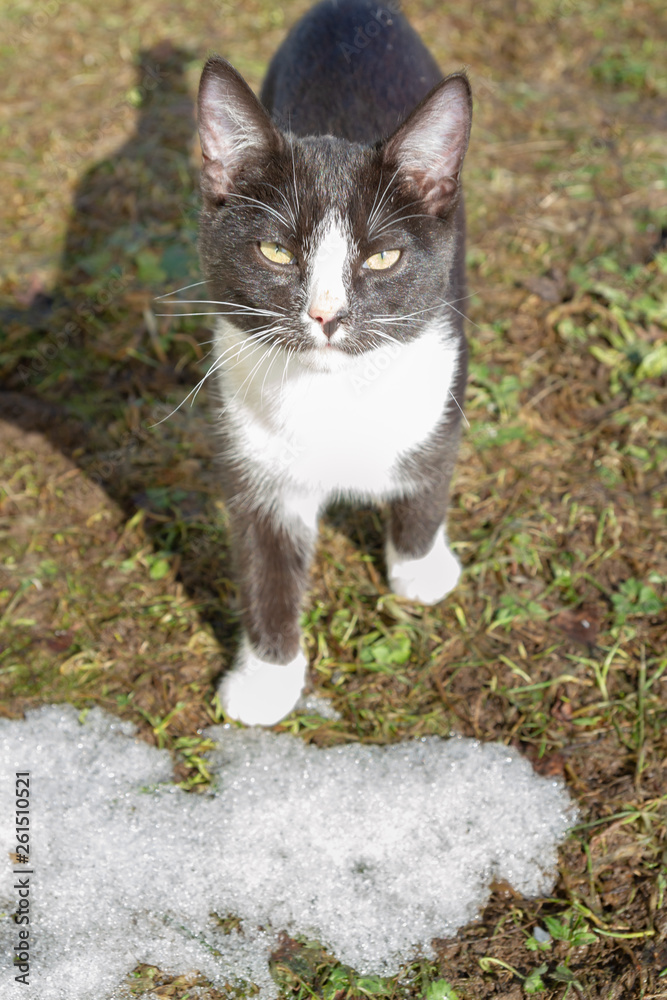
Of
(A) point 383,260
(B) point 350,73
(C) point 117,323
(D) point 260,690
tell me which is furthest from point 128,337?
(A) point 383,260

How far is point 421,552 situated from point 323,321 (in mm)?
853

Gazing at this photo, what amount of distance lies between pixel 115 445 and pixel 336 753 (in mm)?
1240

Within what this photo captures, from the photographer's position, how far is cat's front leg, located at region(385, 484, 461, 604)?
2.15 m

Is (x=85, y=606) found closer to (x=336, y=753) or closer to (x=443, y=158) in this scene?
(x=336, y=753)

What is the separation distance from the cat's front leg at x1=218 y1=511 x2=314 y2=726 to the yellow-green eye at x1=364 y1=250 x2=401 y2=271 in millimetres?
675

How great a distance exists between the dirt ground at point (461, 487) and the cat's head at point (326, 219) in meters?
0.81

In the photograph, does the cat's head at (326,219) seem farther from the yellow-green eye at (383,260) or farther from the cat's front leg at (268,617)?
the cat's front leg at (268,617)

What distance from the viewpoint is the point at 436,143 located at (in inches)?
65.1

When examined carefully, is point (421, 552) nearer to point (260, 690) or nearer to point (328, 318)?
point (260, 690)

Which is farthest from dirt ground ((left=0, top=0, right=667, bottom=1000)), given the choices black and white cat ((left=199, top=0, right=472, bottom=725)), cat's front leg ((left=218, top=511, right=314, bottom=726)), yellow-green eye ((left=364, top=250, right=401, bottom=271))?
yellow-green eye ((left=364, top=250, right=401, bottom=271))

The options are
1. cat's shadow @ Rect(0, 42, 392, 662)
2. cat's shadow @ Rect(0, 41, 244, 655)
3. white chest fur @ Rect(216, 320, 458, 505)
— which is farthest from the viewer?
cat's shadow @ Rect(0, 41, 244, 655)

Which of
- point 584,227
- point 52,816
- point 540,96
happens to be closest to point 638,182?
point 584,227

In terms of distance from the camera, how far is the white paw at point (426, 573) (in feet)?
7.50

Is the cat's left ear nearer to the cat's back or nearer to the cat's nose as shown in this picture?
the cat's nose
